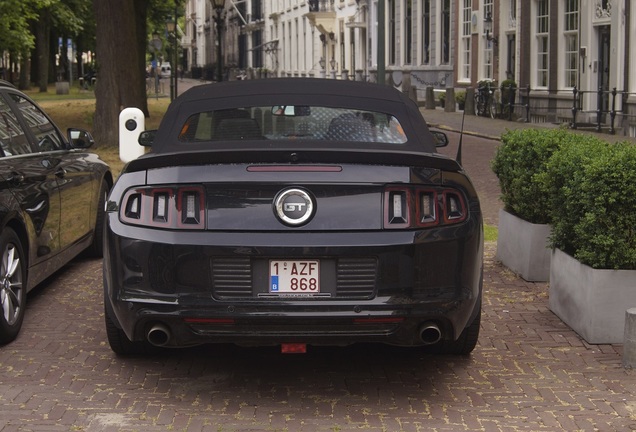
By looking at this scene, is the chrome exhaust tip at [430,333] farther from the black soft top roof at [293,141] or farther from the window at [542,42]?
the window at [542,42]

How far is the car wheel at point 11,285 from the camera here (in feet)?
22.1

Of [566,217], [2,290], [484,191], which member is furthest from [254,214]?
[484,191]

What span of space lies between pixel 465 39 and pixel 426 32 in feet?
16.5

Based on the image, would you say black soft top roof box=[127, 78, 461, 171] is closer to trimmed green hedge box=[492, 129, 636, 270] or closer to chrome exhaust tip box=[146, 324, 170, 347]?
chrome exhaust tip box=[146, 324, 170, 347]

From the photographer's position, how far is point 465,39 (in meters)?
40.8

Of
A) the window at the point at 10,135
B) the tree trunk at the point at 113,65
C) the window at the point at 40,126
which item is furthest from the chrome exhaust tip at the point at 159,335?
the tree trunk at the point at 113,65

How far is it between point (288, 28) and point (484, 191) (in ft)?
206

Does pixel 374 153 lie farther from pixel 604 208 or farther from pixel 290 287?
pixel 604 208

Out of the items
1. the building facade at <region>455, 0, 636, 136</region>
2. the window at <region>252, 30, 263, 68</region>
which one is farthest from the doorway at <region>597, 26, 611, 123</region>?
the window at <region>252, 30, 263, 68</region>

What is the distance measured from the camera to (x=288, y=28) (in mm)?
77375

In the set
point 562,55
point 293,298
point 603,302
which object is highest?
point 562,55

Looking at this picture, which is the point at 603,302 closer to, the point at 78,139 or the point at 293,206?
the point at 293,206

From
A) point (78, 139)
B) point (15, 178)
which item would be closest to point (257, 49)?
point (78, 139)

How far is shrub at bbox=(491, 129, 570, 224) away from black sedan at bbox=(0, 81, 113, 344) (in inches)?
134
